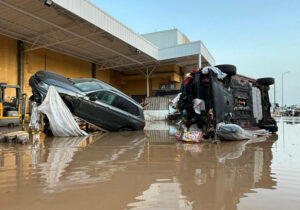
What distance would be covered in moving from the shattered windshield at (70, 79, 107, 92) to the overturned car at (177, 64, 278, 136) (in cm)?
308

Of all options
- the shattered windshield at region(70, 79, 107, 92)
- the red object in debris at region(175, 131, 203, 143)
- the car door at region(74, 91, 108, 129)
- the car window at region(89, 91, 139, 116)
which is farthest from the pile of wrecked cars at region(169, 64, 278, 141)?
the shattered windshield at region(70, 79, 107, 92)

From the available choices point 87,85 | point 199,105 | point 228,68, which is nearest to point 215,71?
point 228,68

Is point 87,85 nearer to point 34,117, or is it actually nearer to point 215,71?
point 34,117

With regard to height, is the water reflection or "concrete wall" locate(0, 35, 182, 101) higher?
"concrete wall" locate(0, 35, 182, 101)

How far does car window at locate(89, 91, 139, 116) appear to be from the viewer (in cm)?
779

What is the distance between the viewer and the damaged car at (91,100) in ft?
22.7

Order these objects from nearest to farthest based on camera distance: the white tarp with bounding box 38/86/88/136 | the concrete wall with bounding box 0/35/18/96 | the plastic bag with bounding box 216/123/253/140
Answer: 1. the plastic bag with bounding box 216/123/253/140
2. the white tarp with bounding box 38/86/88/136
3. the concrete wall with bounding box 0/35/18/96

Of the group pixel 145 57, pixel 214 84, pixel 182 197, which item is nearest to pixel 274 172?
pixel 182 197

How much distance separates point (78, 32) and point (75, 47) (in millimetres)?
3662

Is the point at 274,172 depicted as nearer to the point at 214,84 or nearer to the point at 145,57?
the point at 214,84

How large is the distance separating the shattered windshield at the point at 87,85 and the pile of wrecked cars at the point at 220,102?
3.08 metres

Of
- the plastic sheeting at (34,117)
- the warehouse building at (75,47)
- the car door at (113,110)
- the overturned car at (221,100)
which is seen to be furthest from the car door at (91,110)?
the warehouse building at (75,47)

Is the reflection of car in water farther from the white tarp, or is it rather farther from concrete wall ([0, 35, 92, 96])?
concrete wall ([0, 35, 92, 96])

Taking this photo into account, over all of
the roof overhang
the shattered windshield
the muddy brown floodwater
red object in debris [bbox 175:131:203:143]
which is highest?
the roof overhang
